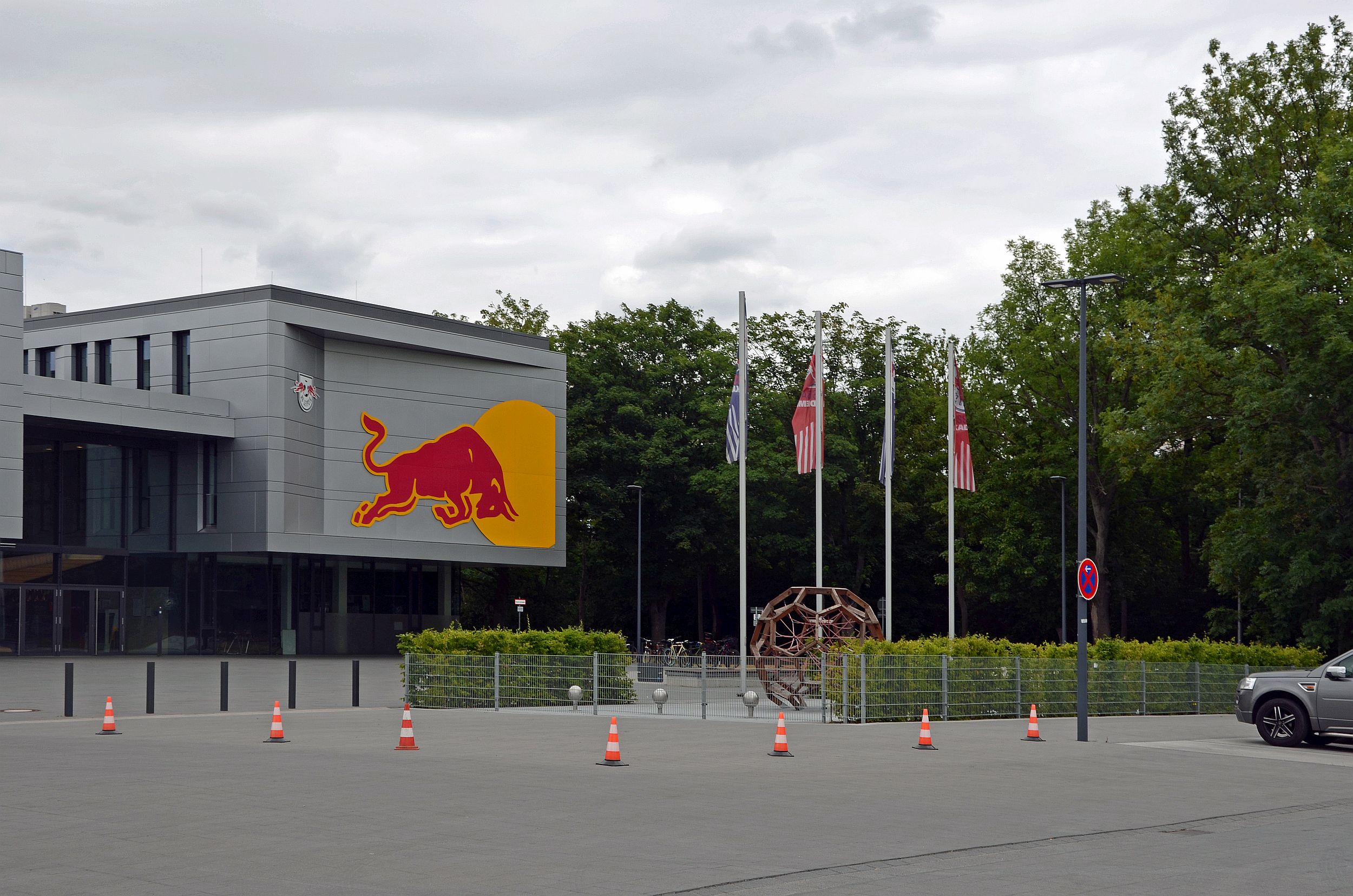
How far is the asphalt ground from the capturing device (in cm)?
954

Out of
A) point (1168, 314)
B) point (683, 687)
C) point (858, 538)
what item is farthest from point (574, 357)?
point (683, 687)

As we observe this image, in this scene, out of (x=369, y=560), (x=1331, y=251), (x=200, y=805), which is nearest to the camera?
(x=200, y=805)

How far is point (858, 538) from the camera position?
69.9 m

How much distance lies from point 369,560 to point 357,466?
17.6 feet

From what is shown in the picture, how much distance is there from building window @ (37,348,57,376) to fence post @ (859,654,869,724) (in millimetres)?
44329

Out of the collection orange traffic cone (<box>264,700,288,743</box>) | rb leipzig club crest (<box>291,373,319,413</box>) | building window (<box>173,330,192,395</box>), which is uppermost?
building window (<box>173,330,192,395</box>)

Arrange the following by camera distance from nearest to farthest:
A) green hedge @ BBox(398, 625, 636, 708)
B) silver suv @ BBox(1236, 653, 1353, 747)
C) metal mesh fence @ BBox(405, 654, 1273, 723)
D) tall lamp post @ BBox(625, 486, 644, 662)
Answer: silver suv @ BBox(1236, 653, 1353, 747)
metal mesh fence @ BBox(405, 654, 1273, 723)
green hedge @ BBox(398, 625, 636, 708)
tall lamp post @ BBox(625, 486, 644, 662)

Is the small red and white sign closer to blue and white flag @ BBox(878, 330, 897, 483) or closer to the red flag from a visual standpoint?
the red flag

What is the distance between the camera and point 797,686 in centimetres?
2898

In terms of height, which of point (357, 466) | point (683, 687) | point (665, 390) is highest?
point (665, 390)

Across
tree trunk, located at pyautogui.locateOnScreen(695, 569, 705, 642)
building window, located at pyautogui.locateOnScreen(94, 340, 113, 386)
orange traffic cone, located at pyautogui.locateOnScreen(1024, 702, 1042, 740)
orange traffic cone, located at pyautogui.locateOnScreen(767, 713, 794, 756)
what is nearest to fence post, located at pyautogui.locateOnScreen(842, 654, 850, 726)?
orange traffic cone, located at pyautogui.locateOnScreen(1024, 702, 1042, 740)

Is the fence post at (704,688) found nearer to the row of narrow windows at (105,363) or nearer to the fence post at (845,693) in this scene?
the fence post at (845,693)

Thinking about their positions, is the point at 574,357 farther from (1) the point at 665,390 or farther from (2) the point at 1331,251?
(2) the point at 1331,251

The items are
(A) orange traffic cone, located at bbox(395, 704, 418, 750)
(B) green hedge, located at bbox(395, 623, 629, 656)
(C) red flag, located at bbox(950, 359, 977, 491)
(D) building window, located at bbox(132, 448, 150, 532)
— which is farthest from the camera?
(D) building window, located at bbox(132, 448, 150, 532)
